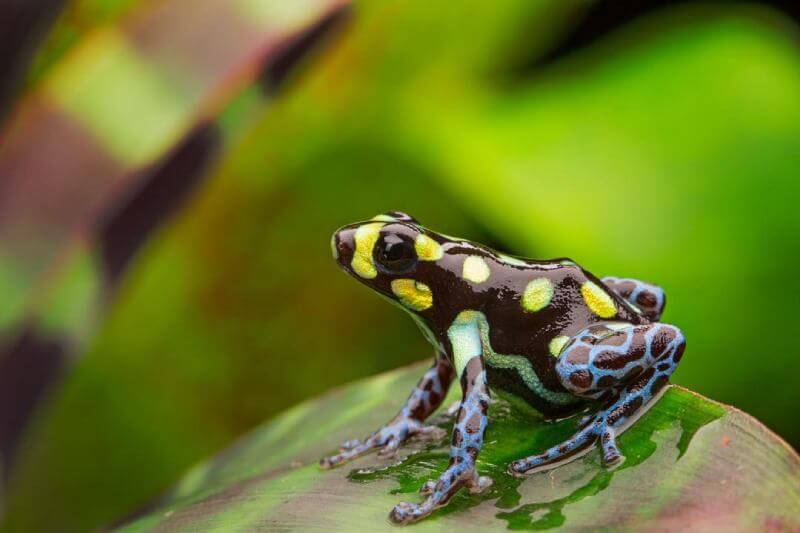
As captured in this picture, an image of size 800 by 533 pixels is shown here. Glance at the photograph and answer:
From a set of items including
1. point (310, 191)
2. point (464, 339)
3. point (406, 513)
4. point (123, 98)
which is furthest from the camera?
point (310, 191)

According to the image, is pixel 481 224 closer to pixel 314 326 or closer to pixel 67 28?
pixel 314 326

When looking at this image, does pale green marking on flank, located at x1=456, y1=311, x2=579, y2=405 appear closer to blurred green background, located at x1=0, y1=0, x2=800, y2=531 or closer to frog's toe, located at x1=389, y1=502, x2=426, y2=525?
frog's toe, located at x1=389, y1=502, x2=426, y2=525

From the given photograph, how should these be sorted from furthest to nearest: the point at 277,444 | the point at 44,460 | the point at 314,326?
the point at 314,326 < the point at 44,460 < the point at 277,444

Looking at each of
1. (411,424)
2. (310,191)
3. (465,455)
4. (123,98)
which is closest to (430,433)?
(411,424)

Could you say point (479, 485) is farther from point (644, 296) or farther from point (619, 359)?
point (644, 296)

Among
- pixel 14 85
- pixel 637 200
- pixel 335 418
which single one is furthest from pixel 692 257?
pixel 14 85

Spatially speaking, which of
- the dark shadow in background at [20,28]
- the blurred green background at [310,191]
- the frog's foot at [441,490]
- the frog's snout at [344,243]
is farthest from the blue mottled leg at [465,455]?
the dark shadow in background at [20,28]
